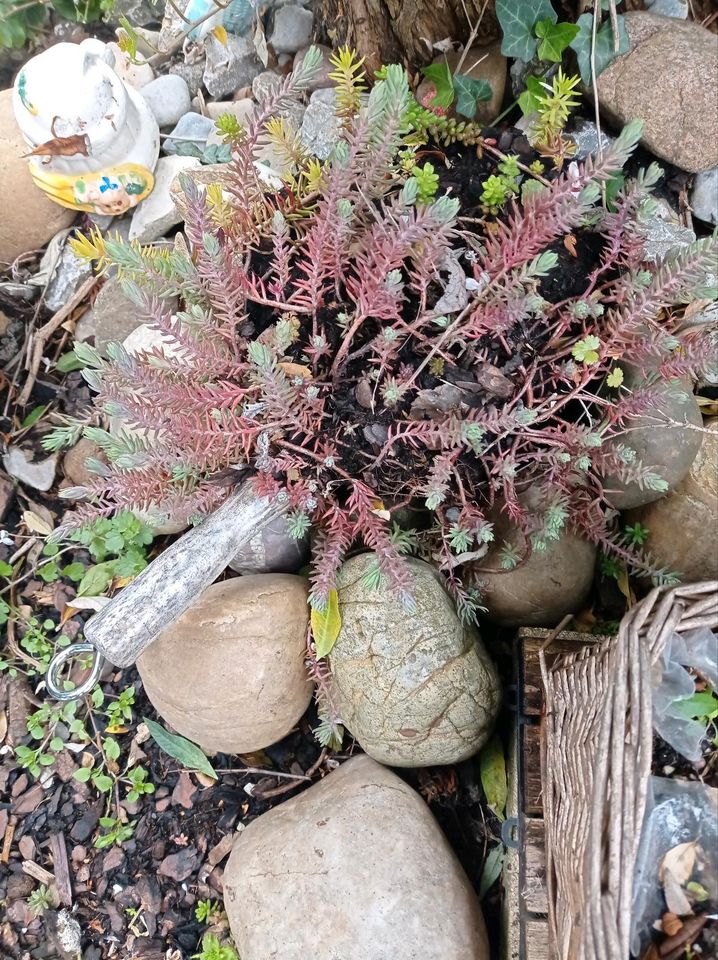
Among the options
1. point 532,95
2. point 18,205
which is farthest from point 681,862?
point 18,205

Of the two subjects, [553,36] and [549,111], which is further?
[553,36]

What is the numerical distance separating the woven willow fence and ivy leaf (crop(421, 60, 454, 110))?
128 centimetres

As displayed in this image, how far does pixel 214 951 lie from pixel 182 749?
53 cm

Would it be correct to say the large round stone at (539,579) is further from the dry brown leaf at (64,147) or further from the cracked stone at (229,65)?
the cracked stone at (229,65)

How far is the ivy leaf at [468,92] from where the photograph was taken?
74.5 inches

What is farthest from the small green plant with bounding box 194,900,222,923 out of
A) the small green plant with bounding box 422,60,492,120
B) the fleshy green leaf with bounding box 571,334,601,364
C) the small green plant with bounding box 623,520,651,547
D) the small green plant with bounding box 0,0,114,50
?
the small green plant with bounding box 0,0,114,50

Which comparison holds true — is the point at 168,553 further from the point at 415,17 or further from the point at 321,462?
the point at 415,17

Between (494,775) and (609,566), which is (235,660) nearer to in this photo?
(494,775)

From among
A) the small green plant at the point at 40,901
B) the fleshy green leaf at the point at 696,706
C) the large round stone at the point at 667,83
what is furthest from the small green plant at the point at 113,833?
the large round stone at the point at 667,83

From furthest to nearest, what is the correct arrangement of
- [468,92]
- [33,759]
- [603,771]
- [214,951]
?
[33,759]
[214,951]
[468,92]
[603,771]

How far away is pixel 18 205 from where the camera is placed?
8.05ft

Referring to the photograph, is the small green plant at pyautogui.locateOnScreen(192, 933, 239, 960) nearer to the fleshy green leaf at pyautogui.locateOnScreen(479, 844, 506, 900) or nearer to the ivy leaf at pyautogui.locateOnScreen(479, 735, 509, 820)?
the fleshy green leaf at pyautogui.locateOnScreen(479, 844, 506, 900)

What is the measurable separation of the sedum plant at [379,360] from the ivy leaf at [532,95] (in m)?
0.30

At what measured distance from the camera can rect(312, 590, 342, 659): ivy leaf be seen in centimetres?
193
